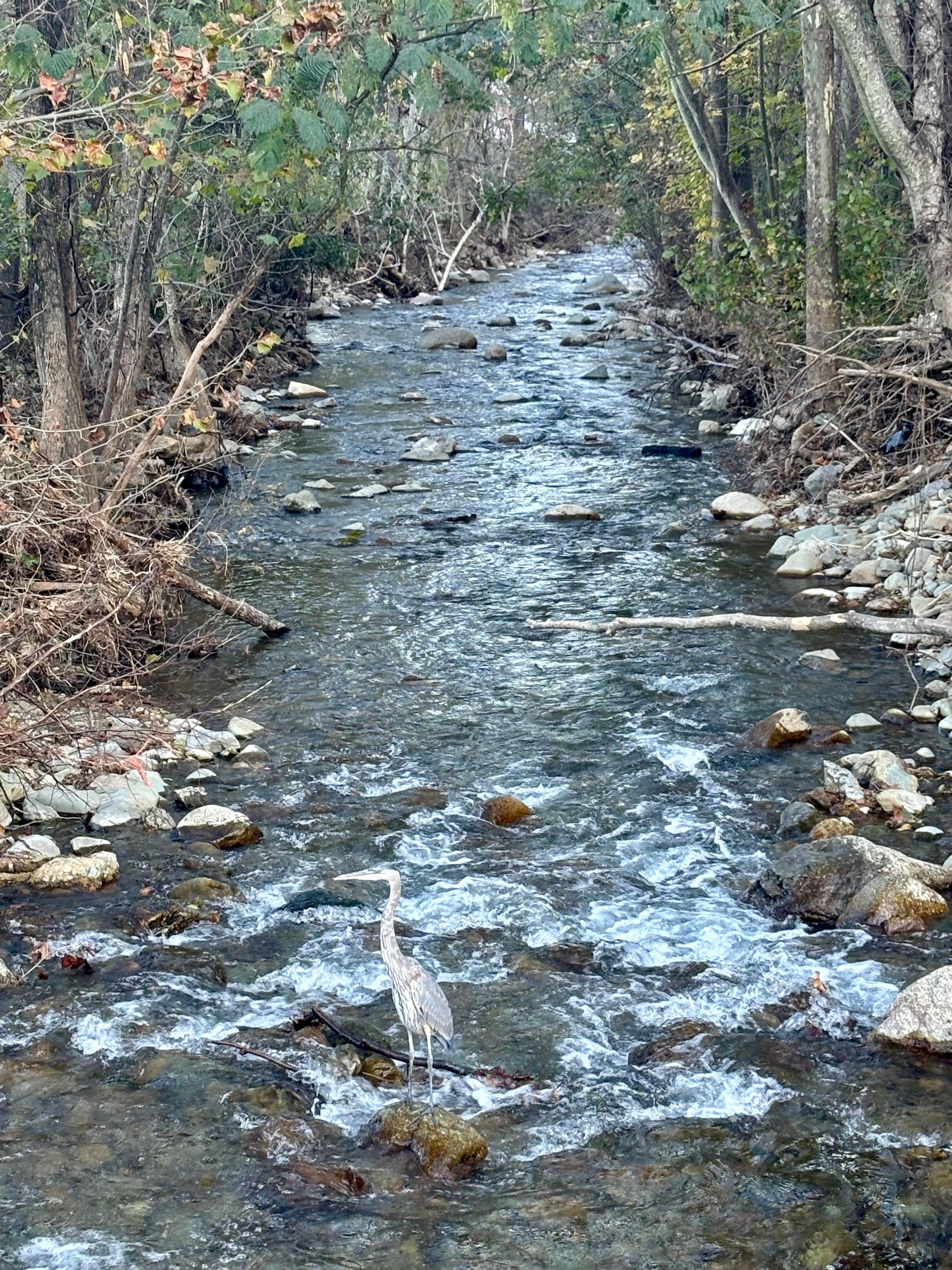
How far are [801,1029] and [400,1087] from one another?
1.58m

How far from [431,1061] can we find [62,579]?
13.6ft

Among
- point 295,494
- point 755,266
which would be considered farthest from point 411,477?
point 755,266

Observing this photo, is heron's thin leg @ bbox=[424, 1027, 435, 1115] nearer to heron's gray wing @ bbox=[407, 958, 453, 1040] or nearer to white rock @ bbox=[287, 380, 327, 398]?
heron's gray wing @ bbox=[407, 958, 453, 1040]

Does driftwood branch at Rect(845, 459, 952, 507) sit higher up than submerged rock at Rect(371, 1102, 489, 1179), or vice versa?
driftwood branch at Rect(845, 459, 952, 507)

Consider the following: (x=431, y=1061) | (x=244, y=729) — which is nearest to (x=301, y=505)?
(x=244, y=729)

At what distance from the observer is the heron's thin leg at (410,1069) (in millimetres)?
4591

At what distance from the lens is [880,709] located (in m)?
7.99

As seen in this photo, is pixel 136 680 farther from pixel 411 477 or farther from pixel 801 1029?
pixel 411 477

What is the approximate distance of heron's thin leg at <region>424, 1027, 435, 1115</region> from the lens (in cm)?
441

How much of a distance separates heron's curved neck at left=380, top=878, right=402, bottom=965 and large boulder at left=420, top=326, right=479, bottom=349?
18446 millimetres

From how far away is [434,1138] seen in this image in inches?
169

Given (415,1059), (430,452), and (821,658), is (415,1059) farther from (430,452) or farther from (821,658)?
(430,452)

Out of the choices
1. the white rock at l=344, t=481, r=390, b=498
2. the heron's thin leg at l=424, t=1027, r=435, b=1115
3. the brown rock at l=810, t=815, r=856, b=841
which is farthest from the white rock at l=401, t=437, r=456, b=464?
the heron's thin leg at l=424, t=1027, r=435, b=1115

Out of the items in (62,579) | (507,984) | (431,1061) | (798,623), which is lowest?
(507,984)
